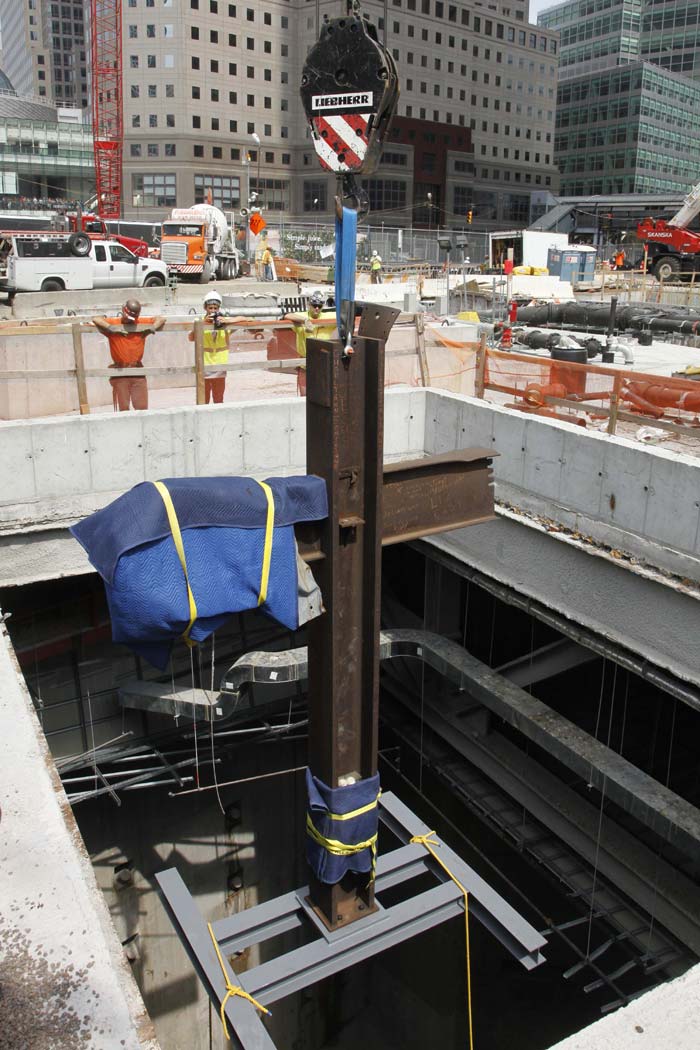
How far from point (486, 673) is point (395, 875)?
3343 millimetres

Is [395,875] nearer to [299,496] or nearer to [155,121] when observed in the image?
[299,496]

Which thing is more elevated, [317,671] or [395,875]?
[317,671]

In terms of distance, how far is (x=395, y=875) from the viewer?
21.7ft

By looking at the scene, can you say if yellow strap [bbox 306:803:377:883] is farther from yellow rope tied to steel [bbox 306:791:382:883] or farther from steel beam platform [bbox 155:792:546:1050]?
steel beam platform [bbox 155:792:546:1050]

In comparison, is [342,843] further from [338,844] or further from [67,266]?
[67,266]

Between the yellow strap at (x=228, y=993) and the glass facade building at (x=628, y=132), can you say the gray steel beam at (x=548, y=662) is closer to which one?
the yellow strap at (x=228, y=993)

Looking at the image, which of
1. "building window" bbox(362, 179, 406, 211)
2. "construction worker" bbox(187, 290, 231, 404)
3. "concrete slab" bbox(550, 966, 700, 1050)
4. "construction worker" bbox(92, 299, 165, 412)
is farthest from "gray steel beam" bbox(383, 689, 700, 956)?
"building window" bbox(362, 179, 406, 211)

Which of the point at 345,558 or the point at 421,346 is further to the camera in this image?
the point at 421,346

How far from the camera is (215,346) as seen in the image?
438 inches

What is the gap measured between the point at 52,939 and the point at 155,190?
310 feet

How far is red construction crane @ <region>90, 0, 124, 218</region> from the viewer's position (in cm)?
7800

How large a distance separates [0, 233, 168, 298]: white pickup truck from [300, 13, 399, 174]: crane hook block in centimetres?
2597

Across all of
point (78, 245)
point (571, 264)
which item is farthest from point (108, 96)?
point (78, 245)

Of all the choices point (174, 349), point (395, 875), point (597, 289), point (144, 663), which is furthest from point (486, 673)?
point (597, 289)
